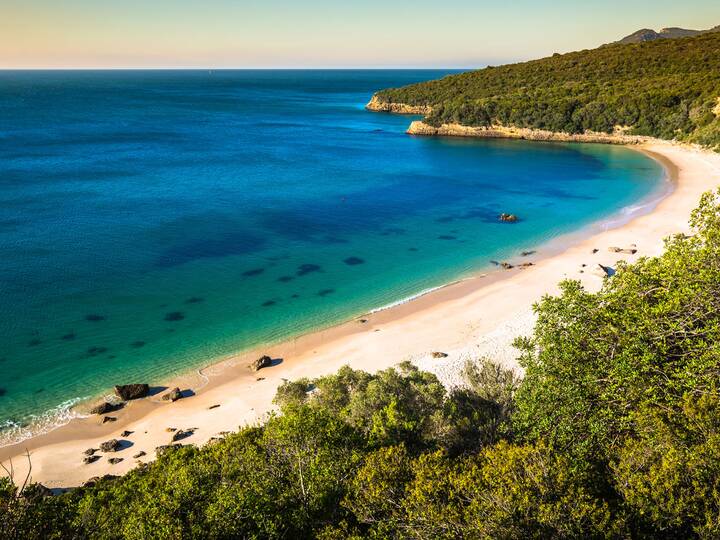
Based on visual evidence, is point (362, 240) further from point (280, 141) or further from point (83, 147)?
point (83, 147)

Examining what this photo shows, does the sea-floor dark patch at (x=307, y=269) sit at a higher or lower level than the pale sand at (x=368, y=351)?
higher

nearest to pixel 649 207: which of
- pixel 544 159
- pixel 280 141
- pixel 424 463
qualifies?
pixel 544 159

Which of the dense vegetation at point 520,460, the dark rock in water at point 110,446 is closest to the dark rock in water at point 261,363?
the dark rock in water at point 110,446

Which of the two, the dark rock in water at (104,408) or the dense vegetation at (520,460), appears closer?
the dense vegetation at (520,460)

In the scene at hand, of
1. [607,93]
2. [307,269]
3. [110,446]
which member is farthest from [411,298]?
[607,93]

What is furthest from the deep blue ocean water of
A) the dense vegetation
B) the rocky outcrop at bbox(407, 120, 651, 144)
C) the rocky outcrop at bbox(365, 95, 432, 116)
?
the rocky outcrop at bbox(365, 95, 432, 116)

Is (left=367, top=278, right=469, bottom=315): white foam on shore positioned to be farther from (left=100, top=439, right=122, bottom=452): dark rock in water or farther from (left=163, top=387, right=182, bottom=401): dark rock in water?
(left=100, top=439, right=122, bottom=452): dark rock in water

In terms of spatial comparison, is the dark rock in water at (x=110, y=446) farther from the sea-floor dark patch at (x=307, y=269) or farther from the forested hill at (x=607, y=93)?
the forested hill at (x=607, y=93)
